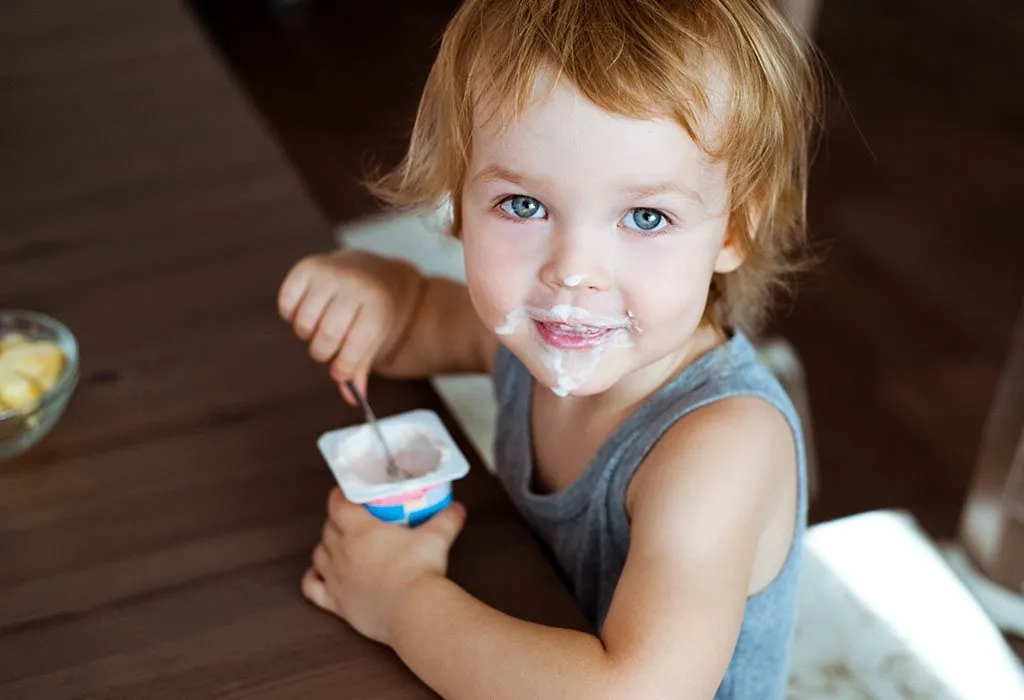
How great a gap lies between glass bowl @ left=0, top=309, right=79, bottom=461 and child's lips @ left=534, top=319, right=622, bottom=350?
35 centimetres

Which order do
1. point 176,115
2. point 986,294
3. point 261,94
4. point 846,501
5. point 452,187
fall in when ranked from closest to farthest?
1. point 452,187
2. point 176,115
3. point 846,501
4. point 986,294
5. point 261,94

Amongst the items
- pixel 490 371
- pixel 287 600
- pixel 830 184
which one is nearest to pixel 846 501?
pixel 830 184

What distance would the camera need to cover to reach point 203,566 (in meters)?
0.81

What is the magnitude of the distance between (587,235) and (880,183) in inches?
82.6

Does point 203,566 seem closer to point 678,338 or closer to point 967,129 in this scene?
point 678,338

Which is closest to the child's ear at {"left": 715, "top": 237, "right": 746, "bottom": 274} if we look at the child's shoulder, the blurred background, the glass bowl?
the child's shoulder

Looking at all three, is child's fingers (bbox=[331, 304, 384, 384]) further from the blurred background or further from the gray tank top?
the blurred background

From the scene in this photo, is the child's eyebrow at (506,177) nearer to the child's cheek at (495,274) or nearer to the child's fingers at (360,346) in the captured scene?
the child's cheek at (495,274)

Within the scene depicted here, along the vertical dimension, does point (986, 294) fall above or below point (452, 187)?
below

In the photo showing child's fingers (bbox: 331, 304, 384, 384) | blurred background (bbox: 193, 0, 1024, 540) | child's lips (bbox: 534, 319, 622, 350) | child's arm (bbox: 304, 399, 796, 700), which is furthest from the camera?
blurred background (bbox: 193, 0, 1024, 540)

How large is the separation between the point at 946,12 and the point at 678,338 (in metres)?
2.92

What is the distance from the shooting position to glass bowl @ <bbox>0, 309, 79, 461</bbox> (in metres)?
0.87

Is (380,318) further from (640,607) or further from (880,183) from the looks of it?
(880,183)

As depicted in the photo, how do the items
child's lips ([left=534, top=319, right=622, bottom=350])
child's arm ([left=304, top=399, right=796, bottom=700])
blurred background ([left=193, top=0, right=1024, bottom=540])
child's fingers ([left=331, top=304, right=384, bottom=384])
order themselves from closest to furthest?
1. child's arm ([left=304, top=399, right=796, bottom=700])
2. child's lips ([left=534, top=319, right=622, bottom=350])
3. child's fingers ([left=331, top=304, right=384, bottom=384])
4. blurred background ([left=193, top=0, right=1024, bottom=540])
